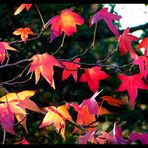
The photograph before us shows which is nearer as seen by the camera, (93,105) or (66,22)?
(93,105)

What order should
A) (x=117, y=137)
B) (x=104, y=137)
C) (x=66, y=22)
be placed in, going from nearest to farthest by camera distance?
(x=117, y=137), (x=104, y=137), (x=66, y=22)

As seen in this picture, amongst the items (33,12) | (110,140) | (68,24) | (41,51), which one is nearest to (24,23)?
(33,12)

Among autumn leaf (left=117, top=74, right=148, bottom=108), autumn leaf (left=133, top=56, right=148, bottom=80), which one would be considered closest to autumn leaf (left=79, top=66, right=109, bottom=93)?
autumn leaf (left=117, top=74, right=148, bottom=108)

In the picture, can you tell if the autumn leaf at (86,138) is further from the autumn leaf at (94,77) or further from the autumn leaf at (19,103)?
the autumn leaf at (94,77)

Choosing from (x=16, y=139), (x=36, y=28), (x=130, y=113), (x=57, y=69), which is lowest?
(x=130, y=113)

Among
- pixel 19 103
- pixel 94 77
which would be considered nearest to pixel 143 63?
pixel 94 77

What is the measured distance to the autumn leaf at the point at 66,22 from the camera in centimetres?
186

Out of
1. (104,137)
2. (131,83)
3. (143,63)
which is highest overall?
(143,63)

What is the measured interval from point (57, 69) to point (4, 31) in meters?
0.75

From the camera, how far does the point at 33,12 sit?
390 centimetres

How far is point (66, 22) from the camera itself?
1918 mm

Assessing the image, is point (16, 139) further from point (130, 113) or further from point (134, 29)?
point (134, 29)

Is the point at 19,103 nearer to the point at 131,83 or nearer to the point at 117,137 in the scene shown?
the point at 117,137

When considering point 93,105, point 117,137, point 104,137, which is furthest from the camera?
point 93,105
